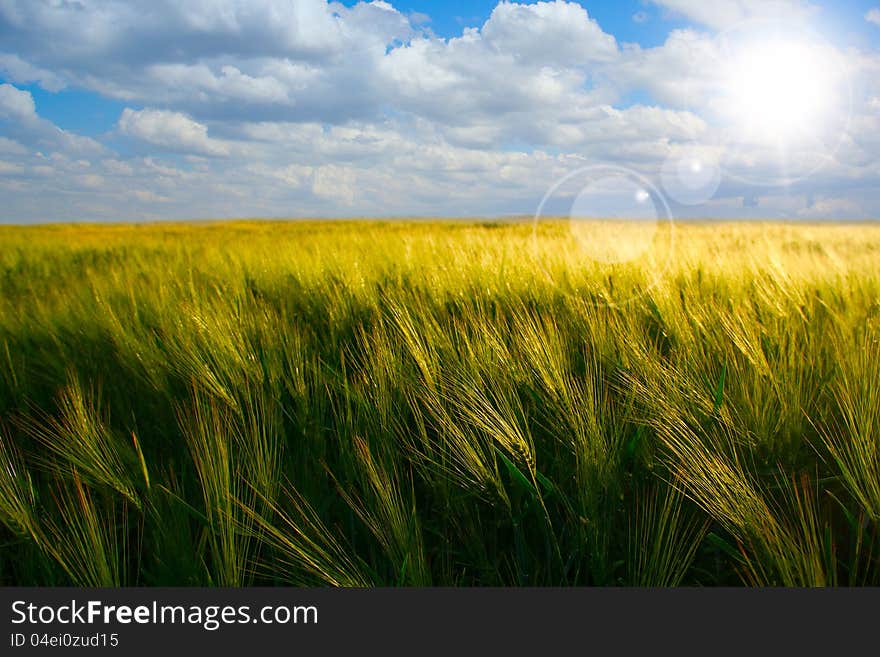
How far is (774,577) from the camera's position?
103 cm

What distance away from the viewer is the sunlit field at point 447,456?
1.11m

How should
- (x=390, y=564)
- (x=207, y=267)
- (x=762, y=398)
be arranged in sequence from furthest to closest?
(x=207, y=267), (x=762, y=398), (x=390, y=564)

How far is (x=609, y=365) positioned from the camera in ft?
6.03

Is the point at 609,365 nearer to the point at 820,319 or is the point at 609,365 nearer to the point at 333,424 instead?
the point at 333,424

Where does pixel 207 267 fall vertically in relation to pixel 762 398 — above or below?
above

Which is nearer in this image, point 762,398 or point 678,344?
point 762,398

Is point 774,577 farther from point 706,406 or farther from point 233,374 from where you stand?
point 233,374

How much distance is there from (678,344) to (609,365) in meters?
0.43

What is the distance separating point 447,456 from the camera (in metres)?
1.43

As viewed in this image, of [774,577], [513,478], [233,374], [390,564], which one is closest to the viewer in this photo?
[774,577]

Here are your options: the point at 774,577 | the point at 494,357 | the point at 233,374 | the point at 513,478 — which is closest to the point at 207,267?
the point at 233,374

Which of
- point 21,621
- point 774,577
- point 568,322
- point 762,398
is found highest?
point 568,322

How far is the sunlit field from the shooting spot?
1109mm

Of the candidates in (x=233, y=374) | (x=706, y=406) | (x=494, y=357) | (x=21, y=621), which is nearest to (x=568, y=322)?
(x=494, y=357)
